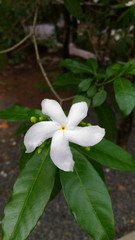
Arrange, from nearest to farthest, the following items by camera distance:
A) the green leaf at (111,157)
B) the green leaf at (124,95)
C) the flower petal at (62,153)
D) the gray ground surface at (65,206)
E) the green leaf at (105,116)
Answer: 1. the flower petal at (62,153)
2. the green leaf at (111,157)
3. the green leaf at (124,95)
4. the green leaf at (105,116)
5. the gray ground surface at (65,206)

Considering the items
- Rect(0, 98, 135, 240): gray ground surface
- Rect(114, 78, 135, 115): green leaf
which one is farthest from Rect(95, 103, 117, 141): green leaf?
Rect(0, 98, 135, 240): gray ground surface

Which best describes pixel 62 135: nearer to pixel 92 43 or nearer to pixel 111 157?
pixel 111 157

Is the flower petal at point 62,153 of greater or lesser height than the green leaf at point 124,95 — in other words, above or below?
above

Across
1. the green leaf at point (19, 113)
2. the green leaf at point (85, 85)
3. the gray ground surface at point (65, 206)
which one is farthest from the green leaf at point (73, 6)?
the gray ground surface at point (65, 206)

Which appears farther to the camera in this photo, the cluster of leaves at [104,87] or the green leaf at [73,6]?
the green leaf at [73,6]

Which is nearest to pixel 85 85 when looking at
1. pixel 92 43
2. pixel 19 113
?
pixel 19 113

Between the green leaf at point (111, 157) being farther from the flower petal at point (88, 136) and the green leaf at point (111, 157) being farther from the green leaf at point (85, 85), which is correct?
the green leaf at point (85, 85)

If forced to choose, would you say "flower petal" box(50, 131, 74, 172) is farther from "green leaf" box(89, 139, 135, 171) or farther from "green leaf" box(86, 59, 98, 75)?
"green leaf" box(86, 59, 98, 75)

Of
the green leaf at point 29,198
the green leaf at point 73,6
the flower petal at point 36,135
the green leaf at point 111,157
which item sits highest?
the flower petal at point 36,135
